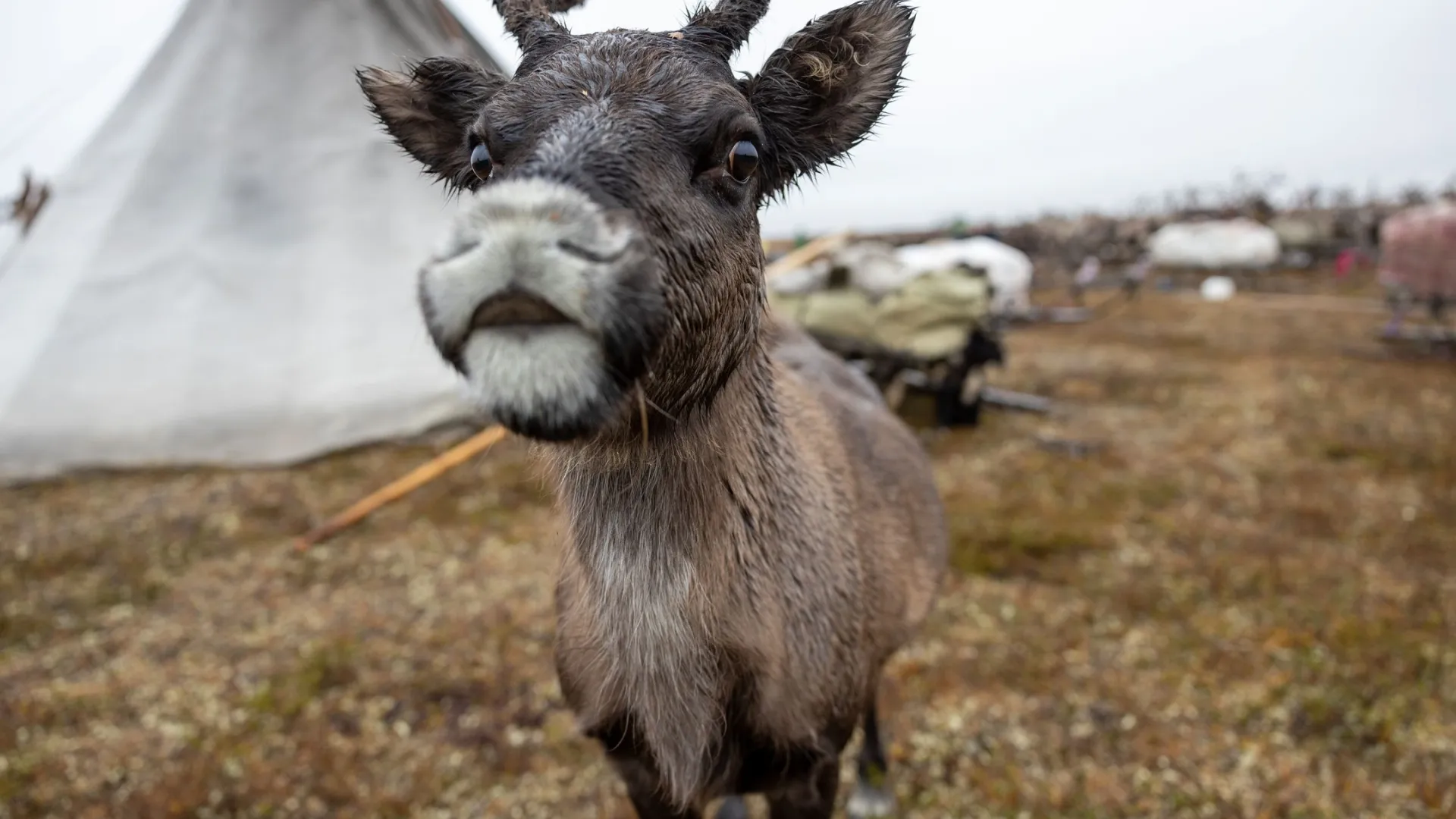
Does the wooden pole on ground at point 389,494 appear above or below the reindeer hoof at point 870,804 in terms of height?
above

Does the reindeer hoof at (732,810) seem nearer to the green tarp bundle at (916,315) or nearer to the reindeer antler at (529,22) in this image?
the reindeer antler at (529,22)

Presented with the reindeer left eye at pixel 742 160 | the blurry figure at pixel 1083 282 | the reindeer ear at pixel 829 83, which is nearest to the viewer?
the reindeer left eye at pixel 742 160

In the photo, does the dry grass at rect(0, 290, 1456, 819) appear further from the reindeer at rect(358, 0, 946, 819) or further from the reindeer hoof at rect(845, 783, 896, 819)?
the reindeer at rect(358, 0, 946, 819)

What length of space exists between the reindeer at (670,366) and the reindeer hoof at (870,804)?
174 cm

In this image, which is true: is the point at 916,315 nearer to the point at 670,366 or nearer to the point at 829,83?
the point at 829,83

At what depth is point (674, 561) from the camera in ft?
7.97

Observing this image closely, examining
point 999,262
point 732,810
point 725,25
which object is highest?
point 725,25

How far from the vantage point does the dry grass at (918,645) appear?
187 inches

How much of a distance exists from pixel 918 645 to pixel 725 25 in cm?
526

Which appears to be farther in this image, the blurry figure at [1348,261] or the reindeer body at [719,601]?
the blurry figure at [1348,261]

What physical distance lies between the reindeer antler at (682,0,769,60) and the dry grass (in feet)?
13.1

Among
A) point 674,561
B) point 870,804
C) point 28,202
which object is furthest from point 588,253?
point 28,202

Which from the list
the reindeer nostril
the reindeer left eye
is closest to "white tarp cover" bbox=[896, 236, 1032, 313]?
the reindeer left eye

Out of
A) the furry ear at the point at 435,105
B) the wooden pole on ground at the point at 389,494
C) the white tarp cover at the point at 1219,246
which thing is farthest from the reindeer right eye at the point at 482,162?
the white tarp cover at the point at 1219,246
